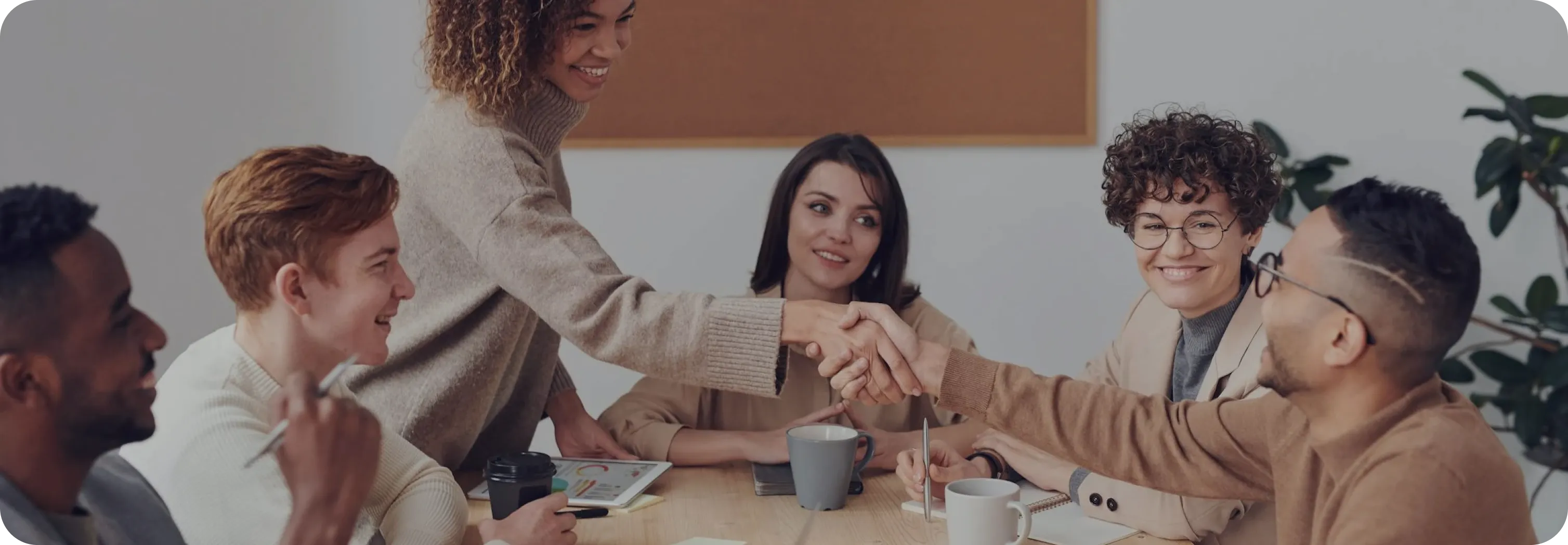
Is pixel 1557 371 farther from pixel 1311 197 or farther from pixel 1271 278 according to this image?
pixel 1271 278

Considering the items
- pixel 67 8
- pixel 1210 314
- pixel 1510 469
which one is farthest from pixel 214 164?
pixel 1510 469

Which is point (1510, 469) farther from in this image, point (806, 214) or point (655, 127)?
point (655, 127)

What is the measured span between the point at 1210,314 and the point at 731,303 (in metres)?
0.74

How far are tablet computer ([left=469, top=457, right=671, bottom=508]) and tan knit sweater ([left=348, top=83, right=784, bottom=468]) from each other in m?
0.13

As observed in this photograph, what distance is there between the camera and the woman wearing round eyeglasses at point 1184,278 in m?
1.73

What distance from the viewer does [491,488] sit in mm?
1550

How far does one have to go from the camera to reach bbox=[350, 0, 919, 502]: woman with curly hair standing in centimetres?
158

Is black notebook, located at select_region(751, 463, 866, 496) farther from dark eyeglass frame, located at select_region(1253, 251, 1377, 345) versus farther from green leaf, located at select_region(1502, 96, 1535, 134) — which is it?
green leaf, located at select_region(1502, 96, 1535, 134)

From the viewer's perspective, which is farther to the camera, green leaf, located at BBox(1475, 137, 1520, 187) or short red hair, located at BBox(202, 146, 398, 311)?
green leaf, located at BBox(1475, 137, 1520, 187)

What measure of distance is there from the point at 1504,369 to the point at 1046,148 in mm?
1151

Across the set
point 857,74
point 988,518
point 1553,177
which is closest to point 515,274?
point 988,518

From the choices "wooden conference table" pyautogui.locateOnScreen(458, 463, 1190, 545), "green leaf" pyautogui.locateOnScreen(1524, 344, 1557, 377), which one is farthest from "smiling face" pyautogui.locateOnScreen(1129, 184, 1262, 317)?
"green leaf" pyautogui.locateOnScreen(1524, 344, 1557, 377)

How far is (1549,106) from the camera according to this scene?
2.62 meters

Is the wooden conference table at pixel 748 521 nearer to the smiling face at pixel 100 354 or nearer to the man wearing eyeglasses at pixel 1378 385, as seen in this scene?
the man wearing eyeglasses at pixel 1378 385
